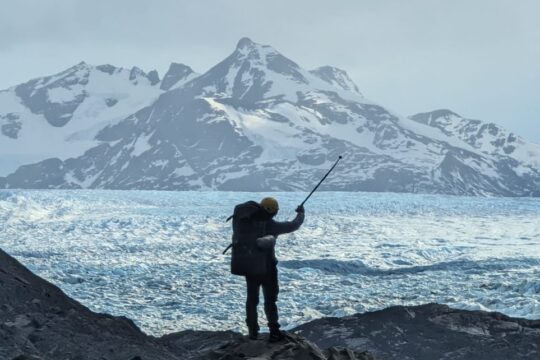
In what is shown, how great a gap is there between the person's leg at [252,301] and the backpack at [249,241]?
0.79 feet

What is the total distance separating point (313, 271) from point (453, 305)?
1261 cm

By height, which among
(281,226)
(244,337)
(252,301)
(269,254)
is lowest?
(244,337)

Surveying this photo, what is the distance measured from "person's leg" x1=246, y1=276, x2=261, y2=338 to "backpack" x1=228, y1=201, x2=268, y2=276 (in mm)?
239

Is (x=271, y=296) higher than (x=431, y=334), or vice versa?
(x=271, y=296)

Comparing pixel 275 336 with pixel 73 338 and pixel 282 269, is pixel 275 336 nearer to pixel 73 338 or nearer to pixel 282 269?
pixel 73 338

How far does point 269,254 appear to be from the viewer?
10.8 metres

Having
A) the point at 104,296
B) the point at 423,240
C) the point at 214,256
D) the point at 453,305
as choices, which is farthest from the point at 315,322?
the point at 423,240

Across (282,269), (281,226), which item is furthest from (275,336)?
(282,269)

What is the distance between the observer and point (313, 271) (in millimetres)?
36750

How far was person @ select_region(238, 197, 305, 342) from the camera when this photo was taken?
10617 mm

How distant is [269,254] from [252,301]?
845mm

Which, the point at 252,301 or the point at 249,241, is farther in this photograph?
the point at 252,301

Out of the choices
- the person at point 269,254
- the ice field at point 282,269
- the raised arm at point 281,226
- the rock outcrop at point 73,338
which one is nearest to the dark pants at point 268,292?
the person at point 269,254

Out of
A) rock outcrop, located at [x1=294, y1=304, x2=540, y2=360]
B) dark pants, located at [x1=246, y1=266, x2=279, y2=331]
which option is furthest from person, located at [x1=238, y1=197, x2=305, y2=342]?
rock outcrop, located at [x1=294, y1=304, x2=540, y2=360]
